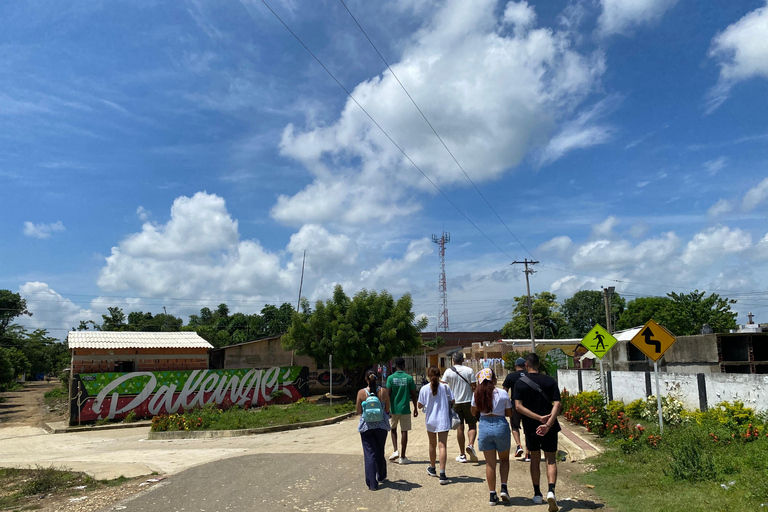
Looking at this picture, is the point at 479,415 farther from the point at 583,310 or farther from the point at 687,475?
the point at 583,310

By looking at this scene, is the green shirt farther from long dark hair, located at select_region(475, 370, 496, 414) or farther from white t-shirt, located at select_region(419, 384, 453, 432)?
long dark hair, located at select_region(475, 370, 496, 414)

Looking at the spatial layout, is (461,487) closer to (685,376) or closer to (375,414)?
(375,414)

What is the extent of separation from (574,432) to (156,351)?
21528mm

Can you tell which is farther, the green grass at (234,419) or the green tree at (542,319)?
the green tree at (542,319)

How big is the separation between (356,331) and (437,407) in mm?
18259

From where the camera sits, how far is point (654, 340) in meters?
10.6

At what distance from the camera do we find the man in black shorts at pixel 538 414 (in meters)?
6.31

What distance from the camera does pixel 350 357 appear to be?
1023 inches

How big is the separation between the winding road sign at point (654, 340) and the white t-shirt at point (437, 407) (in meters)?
4.54

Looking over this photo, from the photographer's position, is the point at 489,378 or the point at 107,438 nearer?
the point at 489,378

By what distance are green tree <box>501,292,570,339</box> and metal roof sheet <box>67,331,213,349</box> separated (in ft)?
206

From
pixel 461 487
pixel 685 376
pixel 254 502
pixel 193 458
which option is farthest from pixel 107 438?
pixel 685 376

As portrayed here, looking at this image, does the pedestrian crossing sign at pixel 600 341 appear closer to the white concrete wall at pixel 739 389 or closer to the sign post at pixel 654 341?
the white concrete wall at pixel 739 389

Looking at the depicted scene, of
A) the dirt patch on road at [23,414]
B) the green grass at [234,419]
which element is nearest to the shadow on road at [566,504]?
the green grass at [234,419]
